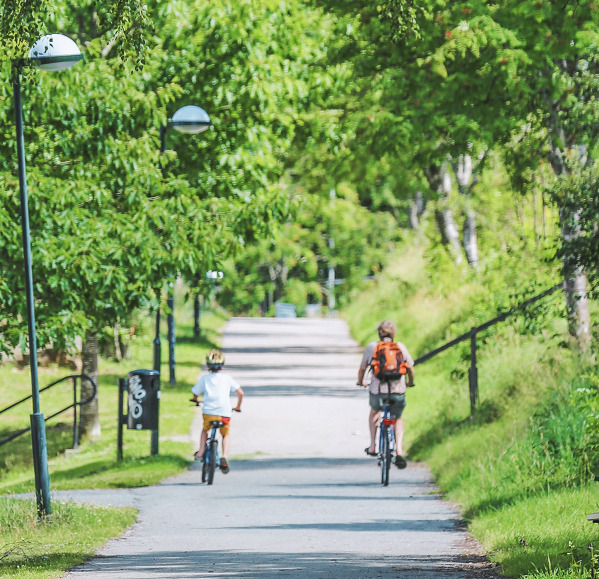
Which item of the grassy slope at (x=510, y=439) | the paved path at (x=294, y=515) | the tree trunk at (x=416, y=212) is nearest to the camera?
the paved path at (x=294, y=515)

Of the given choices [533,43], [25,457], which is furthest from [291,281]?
[533,43]

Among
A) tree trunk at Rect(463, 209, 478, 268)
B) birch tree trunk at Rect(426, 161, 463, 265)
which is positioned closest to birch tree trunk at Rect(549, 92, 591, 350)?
birch tree trunk at Rect(426, 161, 463, 265)

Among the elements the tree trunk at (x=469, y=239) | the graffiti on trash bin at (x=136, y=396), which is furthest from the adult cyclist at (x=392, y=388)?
the tree trunk at (x=469, y=239)

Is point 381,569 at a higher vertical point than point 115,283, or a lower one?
lower

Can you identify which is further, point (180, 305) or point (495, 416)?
point (180, 305)

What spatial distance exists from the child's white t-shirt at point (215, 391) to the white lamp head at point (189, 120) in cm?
430

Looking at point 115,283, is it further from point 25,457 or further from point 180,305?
point 180,305

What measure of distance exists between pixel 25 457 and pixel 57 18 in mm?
7148

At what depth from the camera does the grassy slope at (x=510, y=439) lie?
8914mm

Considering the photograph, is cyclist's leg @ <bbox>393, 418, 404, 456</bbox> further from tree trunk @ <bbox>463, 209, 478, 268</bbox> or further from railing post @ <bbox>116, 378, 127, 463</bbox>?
tree trunk @ <bbox>463, 209, 478, 268</bbox>

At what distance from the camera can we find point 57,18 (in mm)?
16844

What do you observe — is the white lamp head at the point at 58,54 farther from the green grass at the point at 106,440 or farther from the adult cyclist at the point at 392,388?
the green grass at the point at 106,440

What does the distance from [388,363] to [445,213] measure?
19.2 metres

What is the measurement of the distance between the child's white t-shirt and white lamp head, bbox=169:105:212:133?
4.30 meters
